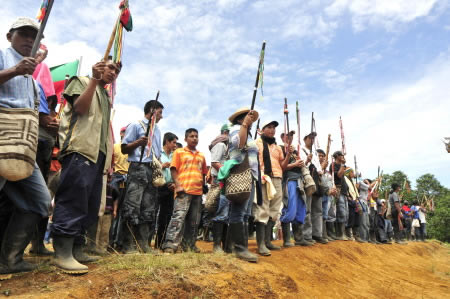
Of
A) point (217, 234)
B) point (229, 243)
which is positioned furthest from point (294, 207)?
point (229, 243)

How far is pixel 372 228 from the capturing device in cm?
1202

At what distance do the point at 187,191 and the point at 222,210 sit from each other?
26.1 inches

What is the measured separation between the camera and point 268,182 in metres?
5.52

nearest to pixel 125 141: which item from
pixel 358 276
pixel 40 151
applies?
pixel 40 151

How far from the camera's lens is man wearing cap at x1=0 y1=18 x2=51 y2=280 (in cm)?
277

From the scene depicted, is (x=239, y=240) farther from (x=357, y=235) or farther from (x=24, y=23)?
(x=357, y=235)

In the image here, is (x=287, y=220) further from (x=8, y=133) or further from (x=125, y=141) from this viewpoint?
(x=8, y=133)

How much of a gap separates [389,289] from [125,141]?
4.76m

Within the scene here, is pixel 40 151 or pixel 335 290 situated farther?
pixel 335 290

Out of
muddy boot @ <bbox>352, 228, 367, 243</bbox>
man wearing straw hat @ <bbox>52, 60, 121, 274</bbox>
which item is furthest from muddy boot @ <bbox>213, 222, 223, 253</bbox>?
muddy boot @ <bbox>352, 228, 367, 243</bbox>

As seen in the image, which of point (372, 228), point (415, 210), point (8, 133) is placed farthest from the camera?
point (415, 210)

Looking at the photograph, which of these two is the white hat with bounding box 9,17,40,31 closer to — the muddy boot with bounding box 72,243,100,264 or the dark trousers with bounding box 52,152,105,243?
the dark trousers with bounding box 52,152,105,243

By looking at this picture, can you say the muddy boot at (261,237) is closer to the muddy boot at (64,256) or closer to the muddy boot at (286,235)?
the muddy boot at (286,235)

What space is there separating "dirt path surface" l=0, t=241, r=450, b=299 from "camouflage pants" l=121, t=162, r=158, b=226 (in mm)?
801
